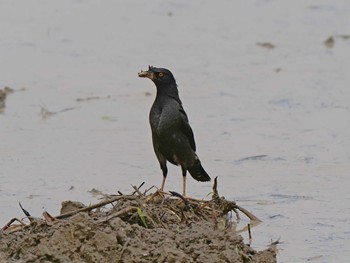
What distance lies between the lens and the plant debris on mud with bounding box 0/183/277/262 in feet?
22.0

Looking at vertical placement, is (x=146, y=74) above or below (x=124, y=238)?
above

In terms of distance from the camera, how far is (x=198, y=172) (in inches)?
365

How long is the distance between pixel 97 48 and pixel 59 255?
832cm

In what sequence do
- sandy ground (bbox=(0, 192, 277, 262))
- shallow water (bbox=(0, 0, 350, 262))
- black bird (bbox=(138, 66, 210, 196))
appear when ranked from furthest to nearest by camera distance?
shallow water (bbox=(0, 0, 350, 262)) < black bird (bbox=(138, 66, 210, 196)) < sandy ground (bbox=(0, 192, 277, 262))

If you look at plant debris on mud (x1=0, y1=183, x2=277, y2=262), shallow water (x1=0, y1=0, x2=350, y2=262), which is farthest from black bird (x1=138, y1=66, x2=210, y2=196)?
plant debris on mud (x1=0, y1=183, x2=277, y2=262)

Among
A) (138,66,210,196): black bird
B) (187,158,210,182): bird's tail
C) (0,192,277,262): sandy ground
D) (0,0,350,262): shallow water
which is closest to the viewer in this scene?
(0,192,277,262): sandy ground

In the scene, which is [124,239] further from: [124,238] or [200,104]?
[200,104]

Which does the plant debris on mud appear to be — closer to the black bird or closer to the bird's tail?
the black bird

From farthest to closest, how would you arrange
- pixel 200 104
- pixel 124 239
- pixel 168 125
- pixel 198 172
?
pixel 200 104 → pixel 198 172 → pixel 168 125 → pixel 124 239

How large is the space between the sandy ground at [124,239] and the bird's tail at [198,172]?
1.58 meters

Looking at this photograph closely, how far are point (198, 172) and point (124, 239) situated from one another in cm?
254

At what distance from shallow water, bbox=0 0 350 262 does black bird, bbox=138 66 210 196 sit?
21.3 inches

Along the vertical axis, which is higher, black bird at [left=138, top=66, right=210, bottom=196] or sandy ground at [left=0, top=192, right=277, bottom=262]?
black bird at [left=138, top=66, right=210, bottom=196]

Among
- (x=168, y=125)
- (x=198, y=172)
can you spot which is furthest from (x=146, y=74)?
(x=198, y=172)
